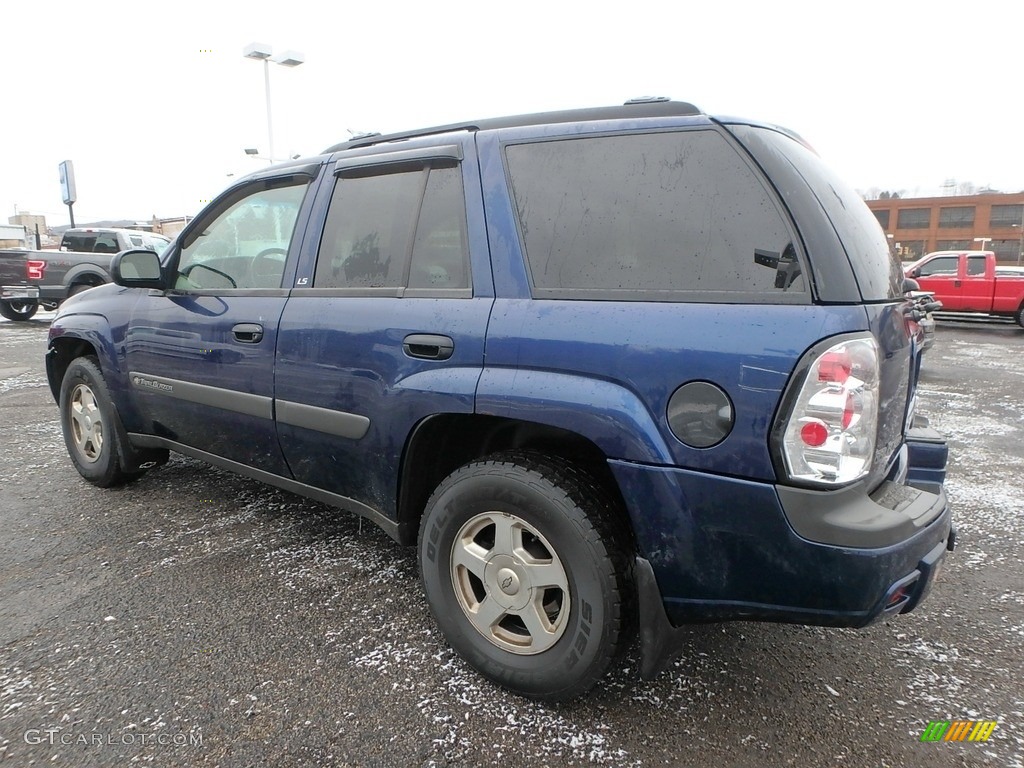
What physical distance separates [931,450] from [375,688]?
6.74 feet

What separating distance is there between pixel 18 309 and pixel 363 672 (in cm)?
1672

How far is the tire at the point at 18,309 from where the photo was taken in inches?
549

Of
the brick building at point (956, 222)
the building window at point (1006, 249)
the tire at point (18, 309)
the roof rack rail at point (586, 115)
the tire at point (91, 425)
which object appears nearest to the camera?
the roof rack rail at point (586, 115)

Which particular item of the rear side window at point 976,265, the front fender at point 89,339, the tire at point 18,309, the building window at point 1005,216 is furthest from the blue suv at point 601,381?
the building window at point 1005,216

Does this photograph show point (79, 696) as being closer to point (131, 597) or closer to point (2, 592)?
point (131, 597)

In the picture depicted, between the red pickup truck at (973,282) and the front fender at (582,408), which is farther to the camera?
the red pickup truck at (973,282)

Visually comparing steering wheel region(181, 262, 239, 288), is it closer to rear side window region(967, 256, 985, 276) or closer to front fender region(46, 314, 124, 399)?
front fender region(46, 314, 124, 399)

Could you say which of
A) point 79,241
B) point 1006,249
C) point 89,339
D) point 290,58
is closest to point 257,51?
point 290,58

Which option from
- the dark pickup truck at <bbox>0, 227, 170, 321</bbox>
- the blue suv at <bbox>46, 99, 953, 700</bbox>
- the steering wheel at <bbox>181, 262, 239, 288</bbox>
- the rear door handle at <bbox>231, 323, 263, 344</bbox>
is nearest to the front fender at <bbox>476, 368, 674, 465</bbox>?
the blue suv at <bbox>46, 99, 953, 700</bbox>

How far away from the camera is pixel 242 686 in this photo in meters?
2.16

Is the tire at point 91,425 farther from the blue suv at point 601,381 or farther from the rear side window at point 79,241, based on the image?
the rear side window at point 79,241

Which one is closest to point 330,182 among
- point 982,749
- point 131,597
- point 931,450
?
point 131,597

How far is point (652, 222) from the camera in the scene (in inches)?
76.0

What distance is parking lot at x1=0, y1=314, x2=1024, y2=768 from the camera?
6.28 ft
